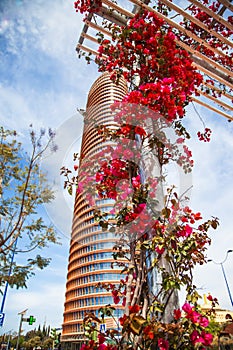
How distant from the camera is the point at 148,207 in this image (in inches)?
63.9

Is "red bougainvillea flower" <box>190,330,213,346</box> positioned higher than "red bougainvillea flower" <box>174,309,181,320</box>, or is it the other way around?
"red bougainvillea flower" <box>174,309,181,320</box>

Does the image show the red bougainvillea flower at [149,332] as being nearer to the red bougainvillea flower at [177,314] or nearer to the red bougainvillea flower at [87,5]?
the red bougainvillea flower at [177,314]

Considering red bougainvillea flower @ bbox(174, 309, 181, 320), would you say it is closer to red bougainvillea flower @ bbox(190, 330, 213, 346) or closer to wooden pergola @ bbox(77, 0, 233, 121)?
red bougainvillea flower @ bbox(190, 330, 213, 346)

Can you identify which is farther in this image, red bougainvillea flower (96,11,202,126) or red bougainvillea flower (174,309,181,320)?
red bougainvillea flower (96,11,202,126)

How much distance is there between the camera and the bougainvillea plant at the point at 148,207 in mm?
1249

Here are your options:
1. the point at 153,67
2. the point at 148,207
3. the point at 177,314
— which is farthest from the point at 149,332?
the point at 153,67

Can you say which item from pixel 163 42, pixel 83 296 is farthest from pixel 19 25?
pixel 83 296

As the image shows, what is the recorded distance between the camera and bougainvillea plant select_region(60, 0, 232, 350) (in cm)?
125

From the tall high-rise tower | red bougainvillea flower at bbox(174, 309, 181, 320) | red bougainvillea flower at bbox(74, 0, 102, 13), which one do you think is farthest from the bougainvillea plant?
the tall high-rise tower

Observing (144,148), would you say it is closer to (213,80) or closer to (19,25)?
(213,80)

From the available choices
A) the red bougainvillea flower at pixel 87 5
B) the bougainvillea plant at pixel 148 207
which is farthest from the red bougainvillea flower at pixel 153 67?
the red bougainvillea flower at pixel 87 5

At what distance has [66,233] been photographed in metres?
2.04

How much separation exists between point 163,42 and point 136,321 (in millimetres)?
2440

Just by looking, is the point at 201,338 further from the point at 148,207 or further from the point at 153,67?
the point at 153,67
